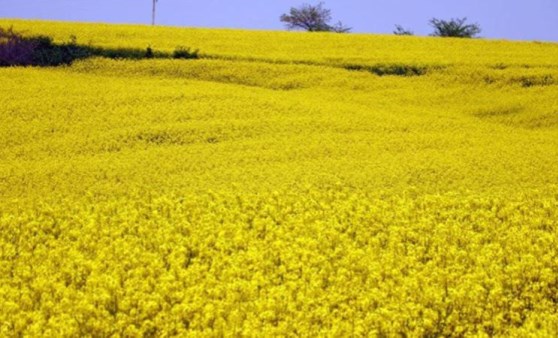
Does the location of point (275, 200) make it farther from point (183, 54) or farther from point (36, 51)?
point (36, 51)

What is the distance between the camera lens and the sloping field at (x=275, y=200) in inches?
354

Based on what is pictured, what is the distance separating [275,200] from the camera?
1341 centimetres

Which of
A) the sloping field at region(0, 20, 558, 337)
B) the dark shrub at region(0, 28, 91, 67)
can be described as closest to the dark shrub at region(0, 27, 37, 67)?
the dark shrub at region(0, 28, 91, 67)

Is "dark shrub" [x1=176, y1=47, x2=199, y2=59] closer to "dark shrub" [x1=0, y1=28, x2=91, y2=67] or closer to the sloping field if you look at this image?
the sloping field

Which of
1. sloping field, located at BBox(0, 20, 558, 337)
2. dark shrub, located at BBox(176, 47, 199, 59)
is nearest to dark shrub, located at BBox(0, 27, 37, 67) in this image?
sloping field, located at BBox(0, 20, 558, 337)

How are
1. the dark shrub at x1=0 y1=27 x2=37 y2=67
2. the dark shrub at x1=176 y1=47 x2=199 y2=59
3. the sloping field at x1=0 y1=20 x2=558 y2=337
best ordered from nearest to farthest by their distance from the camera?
1. the sloping field at x1=0 y1=20 x2=558 y2=337
2. the dark shrub at x1=0 y1=27 x2=37 y2=67
3. the dark shrub at x1=176 y1=47 x2=199 y2=59

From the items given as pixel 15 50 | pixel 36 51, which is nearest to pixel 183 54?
pixel 36 51

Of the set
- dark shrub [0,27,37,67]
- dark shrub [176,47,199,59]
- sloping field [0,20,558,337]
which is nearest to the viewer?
sloping field [0,20,558,337]

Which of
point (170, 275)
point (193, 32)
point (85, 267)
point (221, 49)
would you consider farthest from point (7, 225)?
point (193, 32)

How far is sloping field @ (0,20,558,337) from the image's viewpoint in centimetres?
900

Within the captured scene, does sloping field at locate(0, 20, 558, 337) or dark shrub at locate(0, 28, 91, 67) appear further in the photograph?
dark shrub at locate(0, 28, 91, 67)

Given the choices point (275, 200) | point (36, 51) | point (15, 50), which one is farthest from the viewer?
point (36, 51)

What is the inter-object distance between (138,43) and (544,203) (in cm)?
1962

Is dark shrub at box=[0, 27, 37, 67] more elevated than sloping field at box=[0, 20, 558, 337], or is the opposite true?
dark shrub at box=[0, 27, 37, 67]
